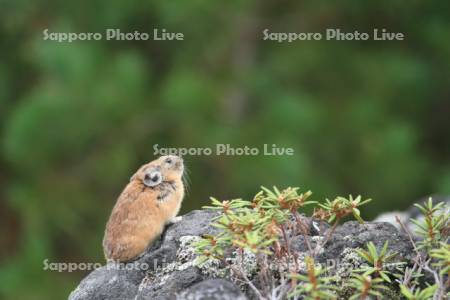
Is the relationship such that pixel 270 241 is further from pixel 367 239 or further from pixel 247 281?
pixel 367 239

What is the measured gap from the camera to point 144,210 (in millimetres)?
6730

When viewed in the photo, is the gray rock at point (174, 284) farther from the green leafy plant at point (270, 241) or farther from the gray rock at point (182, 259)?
the green leafy plant at point (270, 241)

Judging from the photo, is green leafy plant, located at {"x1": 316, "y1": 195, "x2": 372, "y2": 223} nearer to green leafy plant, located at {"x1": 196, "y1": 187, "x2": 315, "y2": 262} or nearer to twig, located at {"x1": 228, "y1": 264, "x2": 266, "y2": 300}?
green leafy plant, located at {"x1": 196, "y1": 187, "x2": 315, "y2": 262}

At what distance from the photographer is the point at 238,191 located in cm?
1409

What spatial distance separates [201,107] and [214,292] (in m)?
10.0

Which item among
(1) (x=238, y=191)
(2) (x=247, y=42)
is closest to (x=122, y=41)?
(2) (x=247, y=42)

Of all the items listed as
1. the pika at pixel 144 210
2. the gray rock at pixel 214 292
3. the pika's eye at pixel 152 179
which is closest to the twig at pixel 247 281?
the gray rock at pixel 214 292

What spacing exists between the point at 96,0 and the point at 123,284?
10070mm

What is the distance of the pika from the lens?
643 cm

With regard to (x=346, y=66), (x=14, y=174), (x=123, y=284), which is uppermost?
(x=346, y=66)

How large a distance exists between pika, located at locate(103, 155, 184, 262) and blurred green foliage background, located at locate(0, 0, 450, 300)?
6604 mm

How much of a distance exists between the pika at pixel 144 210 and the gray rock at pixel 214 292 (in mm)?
1652

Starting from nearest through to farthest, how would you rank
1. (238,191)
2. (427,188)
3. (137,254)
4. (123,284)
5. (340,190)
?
(123,284) → (137,254) → (238,191) → (340,190) → (427,188)

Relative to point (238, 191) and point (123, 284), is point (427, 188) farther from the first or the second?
point (123, 284)
